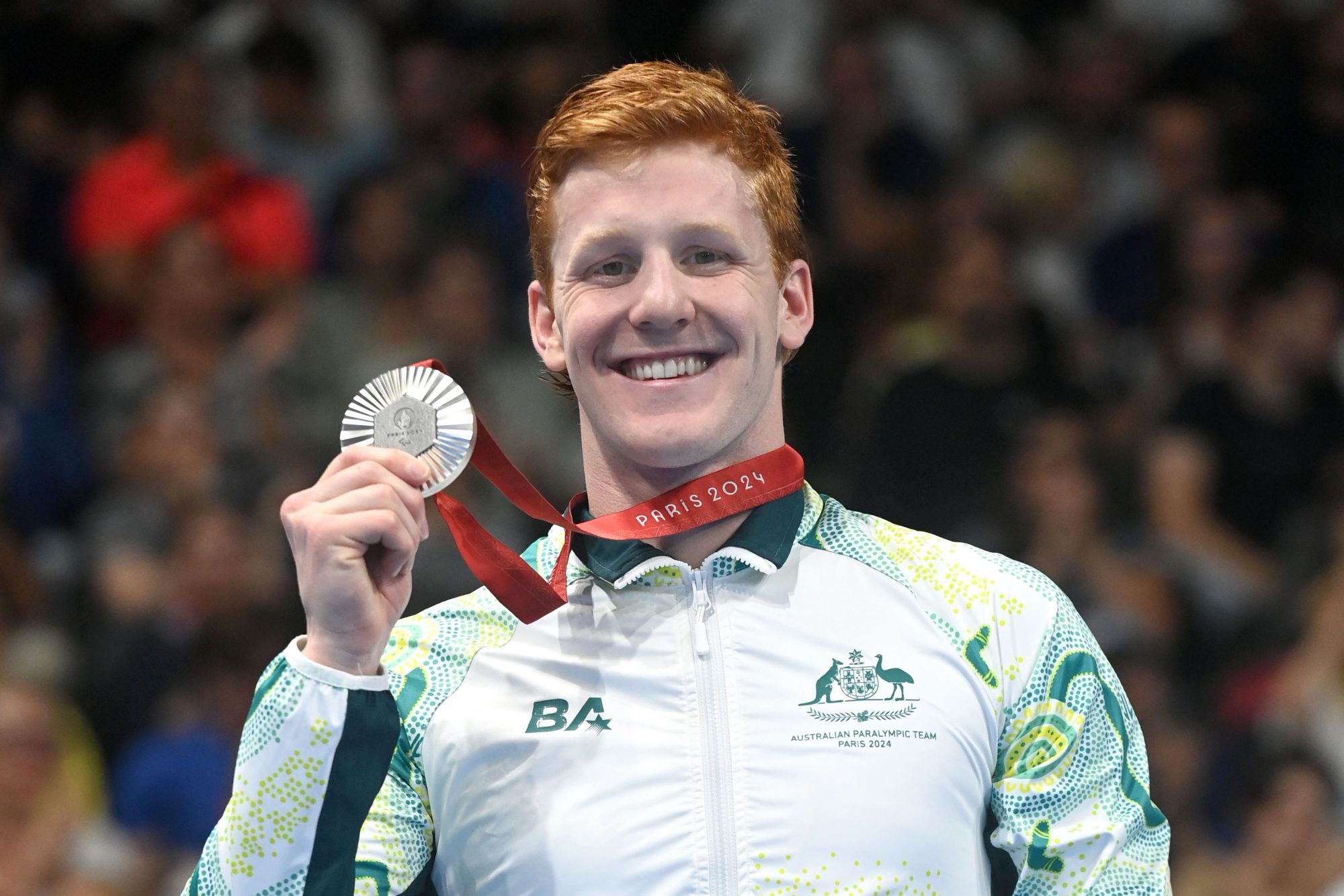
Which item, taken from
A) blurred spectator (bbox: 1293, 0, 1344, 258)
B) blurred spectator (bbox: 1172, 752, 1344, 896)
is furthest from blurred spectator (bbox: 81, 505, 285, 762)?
blurred spectator (bbox: 1293, 0, 1344, 258)

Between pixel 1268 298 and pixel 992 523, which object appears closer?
pixel 992 523

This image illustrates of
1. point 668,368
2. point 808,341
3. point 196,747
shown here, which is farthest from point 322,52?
point 668,368

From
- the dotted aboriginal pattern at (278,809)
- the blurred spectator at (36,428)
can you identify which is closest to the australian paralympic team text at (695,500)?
the dotted aboriginal pattern at (278,809)

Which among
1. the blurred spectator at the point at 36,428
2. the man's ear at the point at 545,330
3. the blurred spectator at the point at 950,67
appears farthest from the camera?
the blurred spectator at the point at 950,67

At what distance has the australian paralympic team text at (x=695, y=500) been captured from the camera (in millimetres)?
2584

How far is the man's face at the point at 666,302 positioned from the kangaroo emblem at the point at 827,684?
14.5 inches

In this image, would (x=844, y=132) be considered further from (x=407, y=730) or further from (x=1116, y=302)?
(x=407, y=730)

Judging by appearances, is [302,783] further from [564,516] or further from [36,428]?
[36,428]

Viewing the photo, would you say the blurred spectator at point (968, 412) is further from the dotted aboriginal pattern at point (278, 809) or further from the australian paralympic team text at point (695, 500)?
the dotted aboriginal pattern at point (278, 809)

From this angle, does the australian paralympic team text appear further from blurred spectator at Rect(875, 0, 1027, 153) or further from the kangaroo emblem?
blurred spectator at Rect(875, 0, 1027, 153)

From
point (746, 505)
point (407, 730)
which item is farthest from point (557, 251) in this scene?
point (407, 730)

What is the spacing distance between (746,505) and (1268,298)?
461 centimetres

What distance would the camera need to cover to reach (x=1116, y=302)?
6945mm

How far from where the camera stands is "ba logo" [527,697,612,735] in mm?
2500
